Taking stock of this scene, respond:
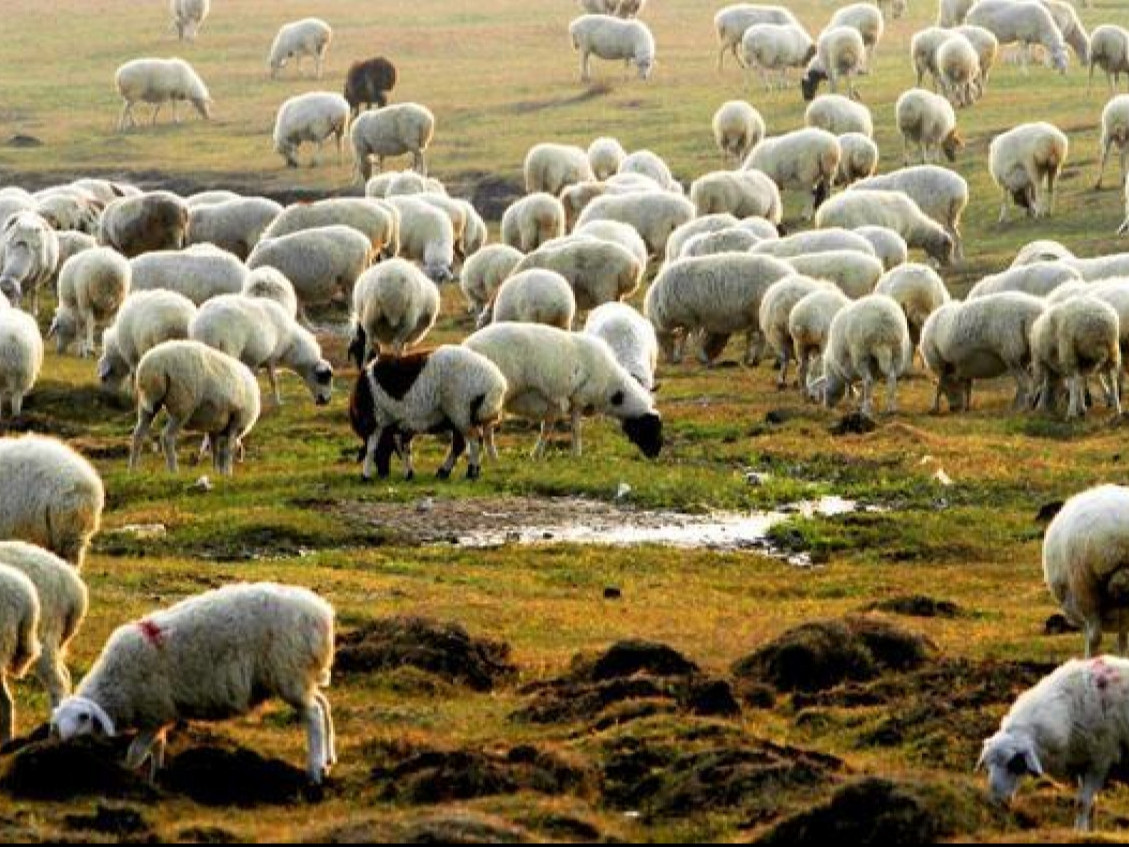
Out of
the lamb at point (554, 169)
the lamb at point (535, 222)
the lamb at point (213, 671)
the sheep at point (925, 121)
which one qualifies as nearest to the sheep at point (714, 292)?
the lamb at point (535, 222)

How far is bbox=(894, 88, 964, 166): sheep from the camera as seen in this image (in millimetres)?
49062

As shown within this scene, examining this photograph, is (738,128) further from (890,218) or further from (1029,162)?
(890,218)

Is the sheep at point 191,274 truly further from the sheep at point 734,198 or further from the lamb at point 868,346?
the sheep at point 734,198

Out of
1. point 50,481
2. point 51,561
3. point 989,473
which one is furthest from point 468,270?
point 51,561

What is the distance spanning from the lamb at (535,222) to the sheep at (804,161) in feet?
18.4

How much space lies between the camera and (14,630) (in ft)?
48.1

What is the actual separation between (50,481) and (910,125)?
33.1m

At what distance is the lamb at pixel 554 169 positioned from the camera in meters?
49.2

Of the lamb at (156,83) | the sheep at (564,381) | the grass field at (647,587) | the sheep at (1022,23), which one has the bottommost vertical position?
the grass field at (647,587)

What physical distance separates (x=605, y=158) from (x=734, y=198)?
7686mm

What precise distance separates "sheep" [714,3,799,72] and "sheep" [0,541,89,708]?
163 feet

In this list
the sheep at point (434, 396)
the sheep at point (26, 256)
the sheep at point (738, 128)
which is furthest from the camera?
the sheep at point (738, 128)

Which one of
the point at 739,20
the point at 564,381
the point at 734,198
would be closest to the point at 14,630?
the point at 564,381

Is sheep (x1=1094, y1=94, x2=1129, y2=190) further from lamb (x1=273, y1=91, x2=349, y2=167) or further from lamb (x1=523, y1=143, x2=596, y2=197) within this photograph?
lamb (x1=273, y1=91, x2=349, y2=167)
